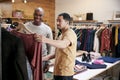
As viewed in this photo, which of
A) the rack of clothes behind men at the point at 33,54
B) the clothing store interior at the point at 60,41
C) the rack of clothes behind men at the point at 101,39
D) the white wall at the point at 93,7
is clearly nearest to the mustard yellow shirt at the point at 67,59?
the clothing store interior at the point at 60,41

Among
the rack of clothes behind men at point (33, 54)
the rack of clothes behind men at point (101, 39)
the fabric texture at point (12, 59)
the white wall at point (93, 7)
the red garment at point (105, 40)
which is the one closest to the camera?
the fabric texture at point (12, 59)

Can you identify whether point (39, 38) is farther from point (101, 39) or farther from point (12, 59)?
point (101, 39)

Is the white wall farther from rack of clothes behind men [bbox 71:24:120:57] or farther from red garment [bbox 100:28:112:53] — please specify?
Answer: red garment [bbox 100:28:112:53]

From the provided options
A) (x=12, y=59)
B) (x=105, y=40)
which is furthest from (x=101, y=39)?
(x=12, y=59)

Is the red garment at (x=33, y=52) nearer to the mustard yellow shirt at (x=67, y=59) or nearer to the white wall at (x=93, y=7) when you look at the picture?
the mustard yellow shirt at (x=67, y=59)

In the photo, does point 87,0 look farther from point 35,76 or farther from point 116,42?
point 35,76

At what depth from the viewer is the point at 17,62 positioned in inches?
48.7

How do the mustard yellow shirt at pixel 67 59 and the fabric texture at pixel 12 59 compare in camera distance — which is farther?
the mustard yellow shirt at pixel 67 59

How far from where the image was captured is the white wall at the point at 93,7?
17.4ft

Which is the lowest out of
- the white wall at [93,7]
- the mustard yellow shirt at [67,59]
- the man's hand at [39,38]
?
the mustard yellow shirt at [67,59]

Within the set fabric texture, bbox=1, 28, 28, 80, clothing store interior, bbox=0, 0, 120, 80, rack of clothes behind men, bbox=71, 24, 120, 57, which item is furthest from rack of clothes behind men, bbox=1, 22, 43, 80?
rack of clothes behind men, bbox=71, 24, 120, 57

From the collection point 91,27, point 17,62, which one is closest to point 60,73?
point 17,62

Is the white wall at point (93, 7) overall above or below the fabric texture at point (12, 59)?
above

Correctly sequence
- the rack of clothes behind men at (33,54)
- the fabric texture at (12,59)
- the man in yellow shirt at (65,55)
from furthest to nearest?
the man in yellow shirt at (65,55) → the rack of clothes behind men at (33,54) → the fabric texture at (12,59)
